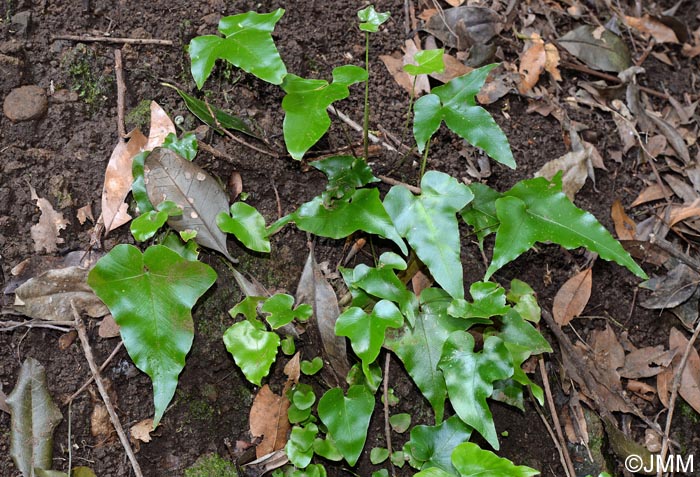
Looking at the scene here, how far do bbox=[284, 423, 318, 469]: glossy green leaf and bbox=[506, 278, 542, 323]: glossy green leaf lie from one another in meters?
0.77

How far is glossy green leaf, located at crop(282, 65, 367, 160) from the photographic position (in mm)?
1770

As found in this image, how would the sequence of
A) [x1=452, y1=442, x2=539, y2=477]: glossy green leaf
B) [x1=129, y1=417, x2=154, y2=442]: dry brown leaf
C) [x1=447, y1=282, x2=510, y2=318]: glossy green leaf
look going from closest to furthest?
1. [x1=452, y1=442, x2=539, y2=477]: glossy green leaf
2. [x1=129, y1=417, x2=154, y2=442]: dry brown leaf
3. [x1=447, y1=282, x2=510, y2=318]: glossy green leaf

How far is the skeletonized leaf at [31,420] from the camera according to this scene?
1668 millimetres

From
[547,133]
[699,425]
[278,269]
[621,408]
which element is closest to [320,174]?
[278,269]

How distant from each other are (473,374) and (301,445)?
1.73 feet

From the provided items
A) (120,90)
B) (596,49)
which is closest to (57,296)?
→ (120,90)

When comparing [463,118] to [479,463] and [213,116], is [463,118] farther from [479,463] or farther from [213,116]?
[479,463]

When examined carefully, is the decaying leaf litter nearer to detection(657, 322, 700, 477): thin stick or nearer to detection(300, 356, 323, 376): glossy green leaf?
detection(657, 322, 700, 477): thin stick

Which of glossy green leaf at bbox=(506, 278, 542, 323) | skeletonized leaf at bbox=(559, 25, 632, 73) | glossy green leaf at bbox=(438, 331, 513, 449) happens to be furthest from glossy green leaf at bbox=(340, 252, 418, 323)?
skeletonized leaf at bbox=(559, 25, 632, 73)

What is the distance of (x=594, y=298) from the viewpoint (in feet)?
7.38

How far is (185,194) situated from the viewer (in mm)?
1940

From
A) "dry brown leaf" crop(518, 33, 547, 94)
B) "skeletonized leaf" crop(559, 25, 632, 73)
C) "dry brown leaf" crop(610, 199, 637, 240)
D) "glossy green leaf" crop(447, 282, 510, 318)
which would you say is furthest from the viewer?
"skeletonized leaf" crop(559, 25, 632, 73)

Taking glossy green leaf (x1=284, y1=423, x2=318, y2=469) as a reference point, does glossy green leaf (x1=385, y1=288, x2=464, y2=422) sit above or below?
above

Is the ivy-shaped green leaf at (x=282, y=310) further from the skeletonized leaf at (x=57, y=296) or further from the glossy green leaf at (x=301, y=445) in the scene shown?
the skeletonized leaf at (x=57, y=296)
